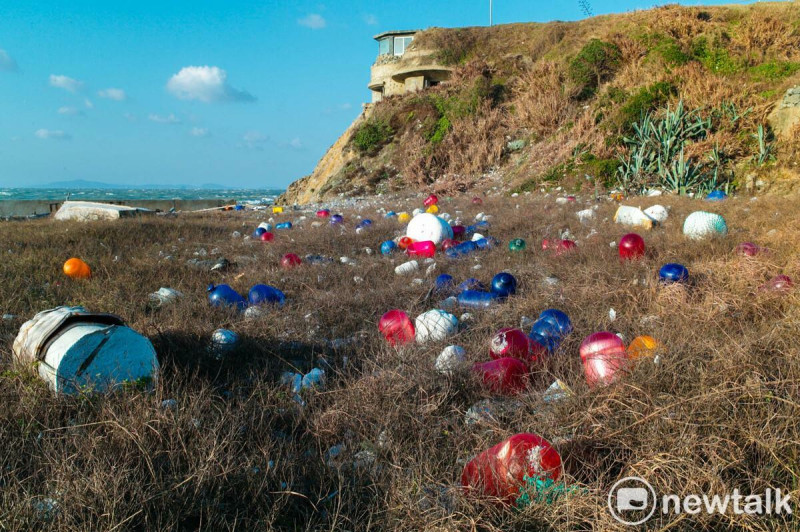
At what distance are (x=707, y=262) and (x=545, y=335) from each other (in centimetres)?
207

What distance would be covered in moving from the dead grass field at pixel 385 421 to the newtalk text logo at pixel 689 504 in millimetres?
26

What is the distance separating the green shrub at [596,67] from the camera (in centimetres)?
1484

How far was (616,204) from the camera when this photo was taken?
339 inches

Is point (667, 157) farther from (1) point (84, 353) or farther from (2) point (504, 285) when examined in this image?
(1) point (84, 353)

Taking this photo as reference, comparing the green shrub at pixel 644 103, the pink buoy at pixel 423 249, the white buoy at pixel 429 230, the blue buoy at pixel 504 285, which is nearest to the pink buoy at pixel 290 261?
the pink buoy at pixel 423 249

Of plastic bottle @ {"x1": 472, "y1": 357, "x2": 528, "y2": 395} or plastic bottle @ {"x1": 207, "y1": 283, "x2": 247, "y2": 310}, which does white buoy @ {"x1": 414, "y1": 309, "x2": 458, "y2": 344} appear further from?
plastic bottle @ {"x1": 207, "y1": 283, "x2": 247, "y2": 310}

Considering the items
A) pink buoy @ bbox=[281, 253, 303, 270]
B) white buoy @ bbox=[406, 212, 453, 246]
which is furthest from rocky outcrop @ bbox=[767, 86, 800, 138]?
pink buoy @ bbox=[281, 253, 303, 270]

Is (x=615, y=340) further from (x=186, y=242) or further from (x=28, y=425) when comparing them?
(x=186, y=242)

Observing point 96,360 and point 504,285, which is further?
point 504,285

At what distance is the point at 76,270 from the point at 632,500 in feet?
16.6

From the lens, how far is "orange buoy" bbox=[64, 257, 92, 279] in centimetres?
473

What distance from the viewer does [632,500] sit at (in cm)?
149

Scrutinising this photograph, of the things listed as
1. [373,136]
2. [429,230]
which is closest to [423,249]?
[429,230]

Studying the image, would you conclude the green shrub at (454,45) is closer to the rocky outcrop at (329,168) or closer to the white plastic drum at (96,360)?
the rocky outcrop at (329,168)
